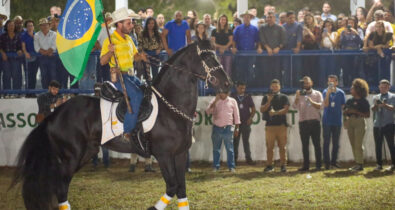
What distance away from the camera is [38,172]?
9023 mm

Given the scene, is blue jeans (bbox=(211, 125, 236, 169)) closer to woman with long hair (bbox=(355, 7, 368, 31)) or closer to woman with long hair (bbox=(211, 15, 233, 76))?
woman with long hair (bbox=(211, 15, 233, 76))

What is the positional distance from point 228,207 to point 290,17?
8093mm

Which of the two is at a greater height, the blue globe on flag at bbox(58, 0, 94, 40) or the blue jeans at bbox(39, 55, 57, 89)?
the blue globe on flag at bbox(58, 0, 94, 40)

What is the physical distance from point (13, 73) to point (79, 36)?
857cm

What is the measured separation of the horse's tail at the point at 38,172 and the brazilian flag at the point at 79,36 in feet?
3.99

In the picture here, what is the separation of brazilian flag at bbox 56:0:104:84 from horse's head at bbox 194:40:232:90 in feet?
5.70

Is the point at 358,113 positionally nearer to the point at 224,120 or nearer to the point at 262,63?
the point at 262,63

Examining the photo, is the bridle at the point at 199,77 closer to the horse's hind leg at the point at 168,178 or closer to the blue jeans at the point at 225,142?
the horse's hind leg at the point at 168,178

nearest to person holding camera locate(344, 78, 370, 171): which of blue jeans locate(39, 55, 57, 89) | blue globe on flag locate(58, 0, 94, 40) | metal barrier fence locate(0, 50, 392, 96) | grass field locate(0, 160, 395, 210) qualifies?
grass field locate(0, 160, 395, 210)

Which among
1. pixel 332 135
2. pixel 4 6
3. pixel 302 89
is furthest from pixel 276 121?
pixel 4 6

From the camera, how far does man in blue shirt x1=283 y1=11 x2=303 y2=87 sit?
1702 cm

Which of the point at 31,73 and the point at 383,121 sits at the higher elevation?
the point at 31,73

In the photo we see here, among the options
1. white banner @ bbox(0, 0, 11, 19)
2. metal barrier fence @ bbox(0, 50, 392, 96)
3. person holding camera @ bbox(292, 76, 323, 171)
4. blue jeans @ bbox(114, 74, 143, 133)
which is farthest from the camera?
white banner @ bbox(0, 0, 11, 19)

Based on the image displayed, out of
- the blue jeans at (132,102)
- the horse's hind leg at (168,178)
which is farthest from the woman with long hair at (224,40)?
the horse's hind leg at (168,178)
